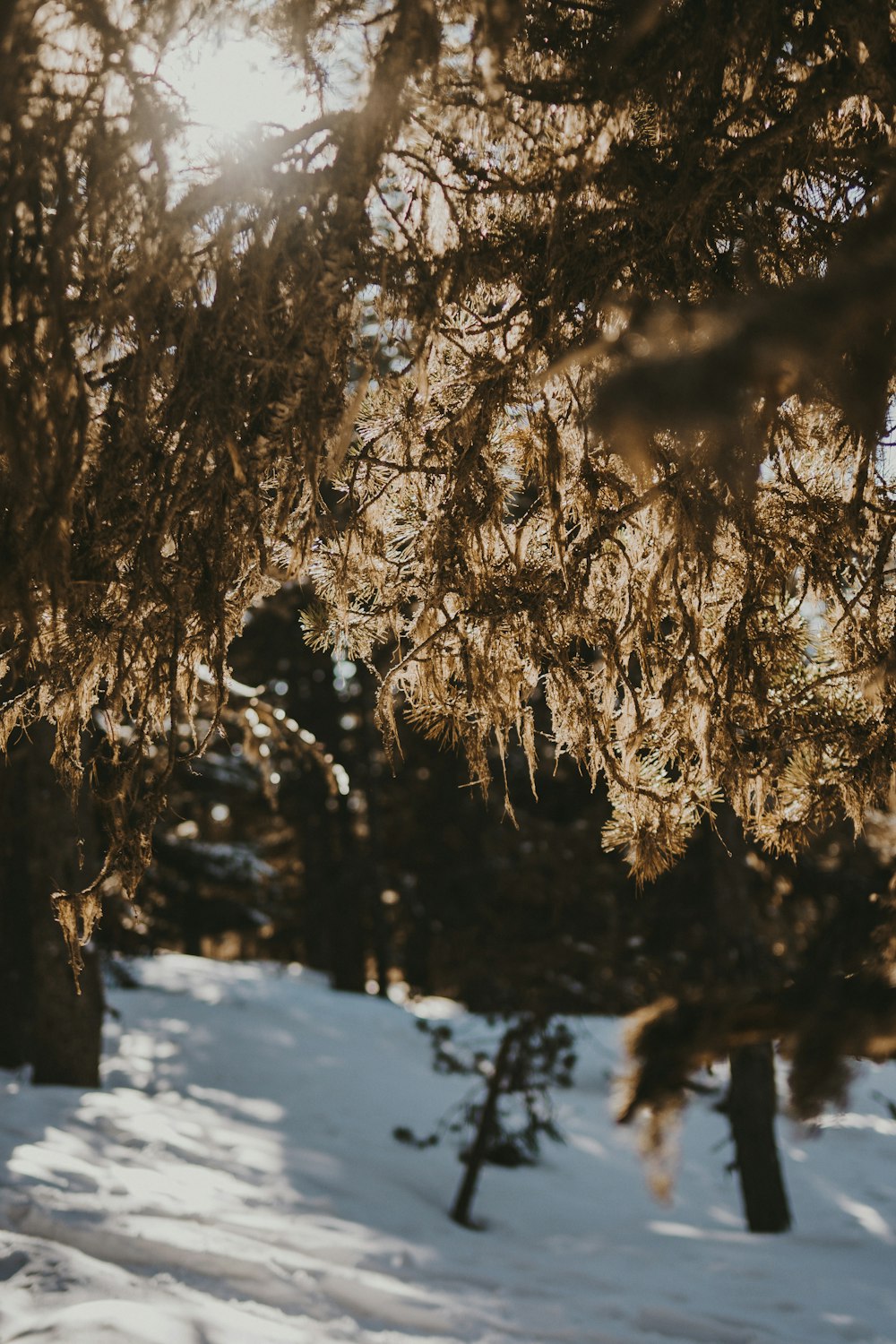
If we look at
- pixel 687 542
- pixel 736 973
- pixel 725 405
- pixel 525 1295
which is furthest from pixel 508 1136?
pixel 725 405

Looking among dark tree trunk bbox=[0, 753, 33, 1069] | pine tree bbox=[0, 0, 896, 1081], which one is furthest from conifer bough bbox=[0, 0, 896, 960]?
dark tree trunk bbox=[0, 753, 33, 1069]

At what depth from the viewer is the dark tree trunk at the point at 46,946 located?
9.12m

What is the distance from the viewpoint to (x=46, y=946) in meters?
9.09

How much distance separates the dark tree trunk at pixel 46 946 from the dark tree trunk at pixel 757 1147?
554 cm

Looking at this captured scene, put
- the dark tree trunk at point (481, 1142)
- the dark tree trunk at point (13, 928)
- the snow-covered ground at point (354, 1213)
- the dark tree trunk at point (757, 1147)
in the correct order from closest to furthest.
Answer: the snow-covered ground at point (354, 1213)
the dark tree trunk at point (481, 1142)
the dark tree trunk at point (757, 1147)
the dark tree trunk at point (13, 928)

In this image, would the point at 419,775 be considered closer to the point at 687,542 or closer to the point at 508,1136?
the point at 508,1136

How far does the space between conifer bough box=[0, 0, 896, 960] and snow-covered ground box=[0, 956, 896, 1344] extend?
1646 mm

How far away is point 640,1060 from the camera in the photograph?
5.76 feet

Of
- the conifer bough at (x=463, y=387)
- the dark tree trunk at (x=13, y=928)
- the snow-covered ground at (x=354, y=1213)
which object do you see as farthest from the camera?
the dark tree trunk at (x=13, y=928)

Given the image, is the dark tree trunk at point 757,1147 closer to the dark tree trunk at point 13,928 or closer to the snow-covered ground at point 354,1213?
the snow-covered ground at point 354,1213

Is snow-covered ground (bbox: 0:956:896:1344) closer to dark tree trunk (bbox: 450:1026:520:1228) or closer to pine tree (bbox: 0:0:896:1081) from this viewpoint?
dark tree trunk (bbox: 450:1026:520:1228)

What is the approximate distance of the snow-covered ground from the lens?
4.89 meters

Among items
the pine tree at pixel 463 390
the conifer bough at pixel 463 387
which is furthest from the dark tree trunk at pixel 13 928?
the pine tree at pixel 463 390

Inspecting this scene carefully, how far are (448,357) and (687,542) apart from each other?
910 mm
